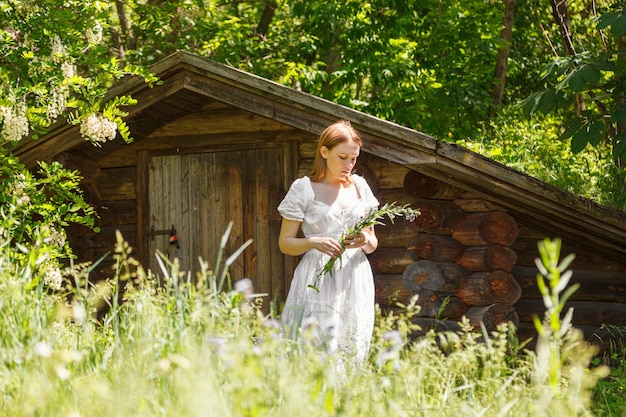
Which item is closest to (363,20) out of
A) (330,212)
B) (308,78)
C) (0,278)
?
(308,78)

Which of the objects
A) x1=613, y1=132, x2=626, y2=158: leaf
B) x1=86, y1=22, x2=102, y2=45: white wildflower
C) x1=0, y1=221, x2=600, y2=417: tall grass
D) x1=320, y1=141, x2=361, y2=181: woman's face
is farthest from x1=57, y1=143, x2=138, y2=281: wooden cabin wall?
x1=0, y1=221, x2=600, y2=417: tall grass

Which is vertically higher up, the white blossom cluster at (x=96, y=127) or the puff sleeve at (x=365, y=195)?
the white blossom cluster at (x=96, y=127)

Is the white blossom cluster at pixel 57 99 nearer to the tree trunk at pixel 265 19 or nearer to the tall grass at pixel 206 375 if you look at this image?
the tall grass at pixel 206 375

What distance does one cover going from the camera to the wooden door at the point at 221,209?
8.57 metres

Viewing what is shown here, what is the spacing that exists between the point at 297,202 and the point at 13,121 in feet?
7.26

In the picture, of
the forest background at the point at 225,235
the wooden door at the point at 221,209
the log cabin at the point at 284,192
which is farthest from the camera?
the wooden door at the point at 221,209

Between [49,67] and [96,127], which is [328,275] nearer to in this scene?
[96,127]

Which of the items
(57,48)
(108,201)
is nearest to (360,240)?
(57,48)

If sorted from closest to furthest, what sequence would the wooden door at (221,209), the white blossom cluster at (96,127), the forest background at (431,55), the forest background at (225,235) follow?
the forest background at (225,235) < the white blossom cluster at (96,127) < the wooden door at (221,209) < the forest background at (431,55)

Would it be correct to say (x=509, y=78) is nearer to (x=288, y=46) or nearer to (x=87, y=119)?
(x=288, y=46)

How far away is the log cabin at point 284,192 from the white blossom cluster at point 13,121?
5.74ft

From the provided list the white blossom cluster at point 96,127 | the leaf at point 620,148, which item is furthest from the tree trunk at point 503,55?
the white blossom cluster at point 96,127

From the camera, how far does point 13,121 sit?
6238mm

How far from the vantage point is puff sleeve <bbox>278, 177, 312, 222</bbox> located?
547 cm
